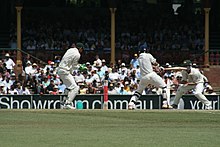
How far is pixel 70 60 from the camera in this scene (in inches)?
822

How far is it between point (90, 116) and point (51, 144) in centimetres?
571

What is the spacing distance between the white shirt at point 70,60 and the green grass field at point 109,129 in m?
1.78

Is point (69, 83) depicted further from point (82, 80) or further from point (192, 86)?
point (82, 80)

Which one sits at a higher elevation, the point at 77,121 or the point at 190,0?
the point at 190,0

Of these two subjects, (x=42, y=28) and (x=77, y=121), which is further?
(x=42, y=28)

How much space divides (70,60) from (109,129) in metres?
5.84

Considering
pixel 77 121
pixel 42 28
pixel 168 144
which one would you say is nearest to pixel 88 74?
pixel 42 28

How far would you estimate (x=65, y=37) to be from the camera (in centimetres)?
3425

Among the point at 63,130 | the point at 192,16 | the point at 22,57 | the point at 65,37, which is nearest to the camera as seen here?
the point at 63,130

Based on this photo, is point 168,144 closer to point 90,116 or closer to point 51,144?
point 51,144

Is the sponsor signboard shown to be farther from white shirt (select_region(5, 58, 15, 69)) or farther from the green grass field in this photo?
the green grass field

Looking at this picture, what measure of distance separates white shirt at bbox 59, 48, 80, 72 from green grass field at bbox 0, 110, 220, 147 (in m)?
1.78

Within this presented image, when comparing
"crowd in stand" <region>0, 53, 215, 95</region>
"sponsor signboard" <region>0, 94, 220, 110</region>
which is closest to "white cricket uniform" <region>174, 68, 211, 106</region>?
"sponsor signboard" <region>0, 94, 220, 110</region>

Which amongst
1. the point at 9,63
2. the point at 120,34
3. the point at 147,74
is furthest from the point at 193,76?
the point at 120,34
